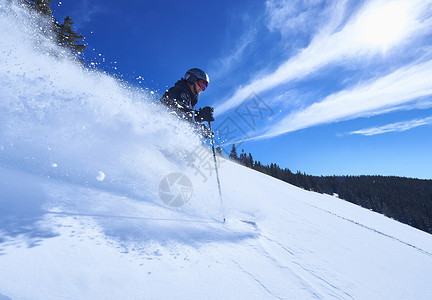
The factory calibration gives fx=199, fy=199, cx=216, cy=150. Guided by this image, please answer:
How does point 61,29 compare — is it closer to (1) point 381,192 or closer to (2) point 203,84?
(2) point 203,84

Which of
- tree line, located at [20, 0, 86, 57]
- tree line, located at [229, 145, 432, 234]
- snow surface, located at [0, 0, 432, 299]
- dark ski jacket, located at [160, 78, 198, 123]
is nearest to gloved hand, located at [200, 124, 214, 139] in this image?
dark ski jacket, located at [160, 78, 198, 123]

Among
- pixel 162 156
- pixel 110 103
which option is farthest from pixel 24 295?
pixel 110 103

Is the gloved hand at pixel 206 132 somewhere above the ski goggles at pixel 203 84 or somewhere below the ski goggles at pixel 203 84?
below

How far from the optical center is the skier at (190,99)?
736 cm

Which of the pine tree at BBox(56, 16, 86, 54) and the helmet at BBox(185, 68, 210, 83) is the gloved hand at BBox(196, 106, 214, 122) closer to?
the helmet at BBox(185, 68, 210, 83)

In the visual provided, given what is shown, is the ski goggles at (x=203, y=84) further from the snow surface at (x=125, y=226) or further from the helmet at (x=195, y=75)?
the snow surface at (x=125, y=226)

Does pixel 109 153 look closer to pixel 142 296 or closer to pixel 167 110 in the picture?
pixel 167 110

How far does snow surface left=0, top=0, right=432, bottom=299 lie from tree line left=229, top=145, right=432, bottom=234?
166 ft

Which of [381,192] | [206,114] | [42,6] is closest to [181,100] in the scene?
[206,114]

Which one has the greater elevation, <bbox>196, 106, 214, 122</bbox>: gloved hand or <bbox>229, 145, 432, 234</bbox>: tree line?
<bbox>196, 106, 214, 122</bbox>: gloved hand

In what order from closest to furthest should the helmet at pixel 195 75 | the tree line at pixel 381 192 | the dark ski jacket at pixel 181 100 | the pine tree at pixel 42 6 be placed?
1. the dark ski jacket at pixel 181 100
2. the helmet at pixel 195 75
3. the pine tree at pixel 42 6
4. the tree line at pixel 381 192

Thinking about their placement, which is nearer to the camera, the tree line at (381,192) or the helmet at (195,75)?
the helmet at (195,75)

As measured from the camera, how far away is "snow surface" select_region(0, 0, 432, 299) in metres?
1.89

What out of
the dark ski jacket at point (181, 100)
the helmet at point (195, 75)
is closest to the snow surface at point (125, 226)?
the dark ski jacket at point (181, 100)
